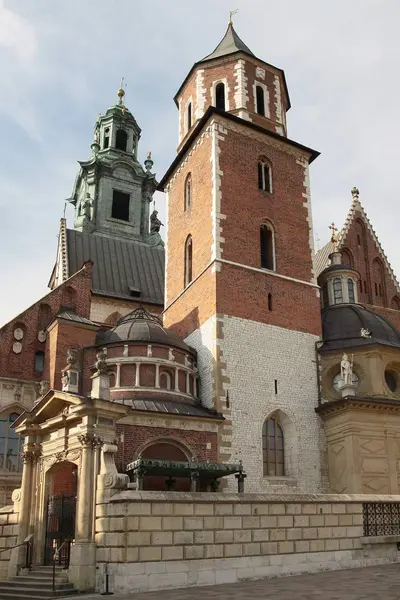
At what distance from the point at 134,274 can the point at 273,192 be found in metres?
13.3

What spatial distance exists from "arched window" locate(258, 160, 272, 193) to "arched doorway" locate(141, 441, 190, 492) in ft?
40.1

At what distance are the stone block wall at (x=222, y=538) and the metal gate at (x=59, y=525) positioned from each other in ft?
5.79

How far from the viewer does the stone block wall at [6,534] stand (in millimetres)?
17172

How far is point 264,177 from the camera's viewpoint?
28672 mm

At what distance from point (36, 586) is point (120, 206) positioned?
39988 mm

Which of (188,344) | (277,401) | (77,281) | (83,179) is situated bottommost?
(277,401)

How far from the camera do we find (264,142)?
95.1 ft

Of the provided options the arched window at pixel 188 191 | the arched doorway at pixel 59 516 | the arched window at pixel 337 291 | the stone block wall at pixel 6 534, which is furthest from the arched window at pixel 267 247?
the stone block wall at pixel 6 534

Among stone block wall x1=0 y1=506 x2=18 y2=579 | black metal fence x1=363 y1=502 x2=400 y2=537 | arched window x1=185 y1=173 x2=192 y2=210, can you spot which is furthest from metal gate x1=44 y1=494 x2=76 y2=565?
arched window x1=185 y1=173 x2=192 y2=210

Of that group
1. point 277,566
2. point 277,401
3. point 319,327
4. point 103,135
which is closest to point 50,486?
point 277,566

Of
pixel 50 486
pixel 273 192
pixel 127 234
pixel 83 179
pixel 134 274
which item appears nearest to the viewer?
pixel 50 486

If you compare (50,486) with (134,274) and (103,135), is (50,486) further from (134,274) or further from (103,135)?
(103,135)

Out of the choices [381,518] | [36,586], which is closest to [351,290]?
[381,518]

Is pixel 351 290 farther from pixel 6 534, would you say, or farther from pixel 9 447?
pixel 6 534
